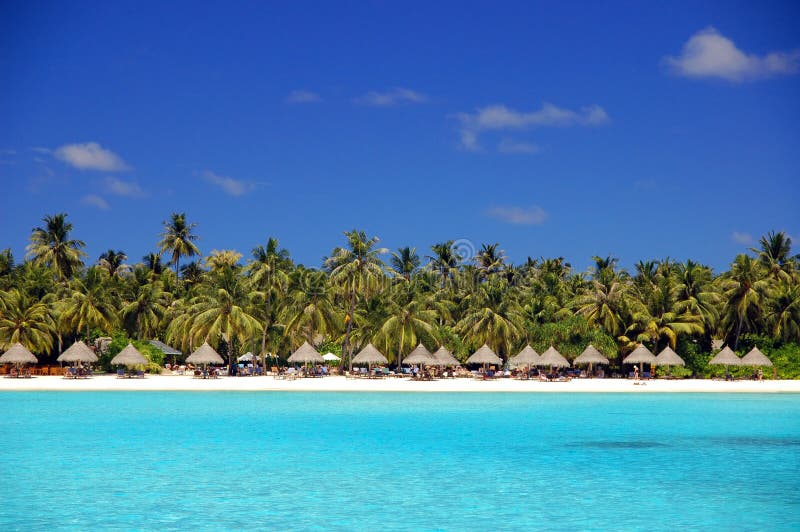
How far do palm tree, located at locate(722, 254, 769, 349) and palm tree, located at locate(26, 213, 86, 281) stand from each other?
1800 inches

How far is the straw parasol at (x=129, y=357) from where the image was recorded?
47.1m

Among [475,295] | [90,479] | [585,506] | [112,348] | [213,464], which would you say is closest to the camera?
[585,506]

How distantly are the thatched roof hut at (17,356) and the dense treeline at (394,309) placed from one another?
344 centimetres

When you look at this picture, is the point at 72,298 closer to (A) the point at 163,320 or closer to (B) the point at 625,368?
(A) the point at 163,320

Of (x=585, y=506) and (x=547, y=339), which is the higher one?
(x=547, y=339)

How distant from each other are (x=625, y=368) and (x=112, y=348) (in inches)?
1282

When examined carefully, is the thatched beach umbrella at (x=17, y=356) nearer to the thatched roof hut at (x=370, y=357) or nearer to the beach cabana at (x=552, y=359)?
the thatched roof hut at (x=370, y=357)

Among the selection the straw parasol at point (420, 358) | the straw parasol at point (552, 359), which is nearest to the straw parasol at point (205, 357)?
the straw parasol at point (420, 358)

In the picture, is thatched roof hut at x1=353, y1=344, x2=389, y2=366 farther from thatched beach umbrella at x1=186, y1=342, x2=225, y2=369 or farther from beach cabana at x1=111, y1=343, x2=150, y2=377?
beach cabana at x1=111, y1=343, x2=150, y2=377

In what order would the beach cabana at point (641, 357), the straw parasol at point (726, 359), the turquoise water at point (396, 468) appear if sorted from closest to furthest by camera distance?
the turquoise water at point (396, 468), the straw parasol at point (726, 359), the beach cabana at point (641, 357)

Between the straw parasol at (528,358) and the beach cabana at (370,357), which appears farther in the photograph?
the beach cabana at (370,357)

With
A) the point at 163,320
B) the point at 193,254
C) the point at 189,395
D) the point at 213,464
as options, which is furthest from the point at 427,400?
the point at 193,254

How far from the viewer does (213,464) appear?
1767cm

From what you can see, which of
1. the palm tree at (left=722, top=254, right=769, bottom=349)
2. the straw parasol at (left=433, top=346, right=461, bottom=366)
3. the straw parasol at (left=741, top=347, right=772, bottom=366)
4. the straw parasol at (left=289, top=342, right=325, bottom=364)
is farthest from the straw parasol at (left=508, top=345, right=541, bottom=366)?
the palm tree at (left=722, top=254, right=769, bottom=349)
